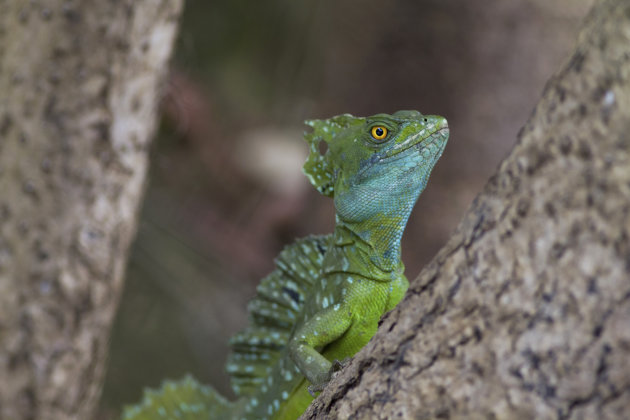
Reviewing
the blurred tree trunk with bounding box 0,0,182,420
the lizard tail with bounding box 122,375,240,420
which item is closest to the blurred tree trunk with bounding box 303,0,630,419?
the lizard tail with bounding box 122,375,240,420

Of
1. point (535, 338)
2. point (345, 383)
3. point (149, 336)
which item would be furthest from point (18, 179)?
point (149, 336)

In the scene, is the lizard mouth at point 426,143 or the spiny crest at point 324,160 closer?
the lizard mouth at point 426,143

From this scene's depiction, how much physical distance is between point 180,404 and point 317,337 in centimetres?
129

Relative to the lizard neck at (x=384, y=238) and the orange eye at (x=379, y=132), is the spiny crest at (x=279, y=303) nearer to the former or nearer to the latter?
the lizard neck at (x=384, y=238)

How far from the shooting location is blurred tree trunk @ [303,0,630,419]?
3.57 feet

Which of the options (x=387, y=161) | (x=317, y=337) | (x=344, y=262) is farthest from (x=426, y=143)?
(x=317, y=337)

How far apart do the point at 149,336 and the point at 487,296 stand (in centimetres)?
595

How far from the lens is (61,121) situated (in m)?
3.26

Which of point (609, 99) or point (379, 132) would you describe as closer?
point (609, 99)

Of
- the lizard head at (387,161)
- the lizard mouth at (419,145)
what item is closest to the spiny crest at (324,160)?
the lizard head at (387,161)

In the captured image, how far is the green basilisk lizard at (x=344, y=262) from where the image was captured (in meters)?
2.29

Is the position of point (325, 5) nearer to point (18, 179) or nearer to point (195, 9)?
point (195, 9)

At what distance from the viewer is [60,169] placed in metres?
3.29

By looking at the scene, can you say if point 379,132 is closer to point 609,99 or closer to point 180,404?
point 609,99
